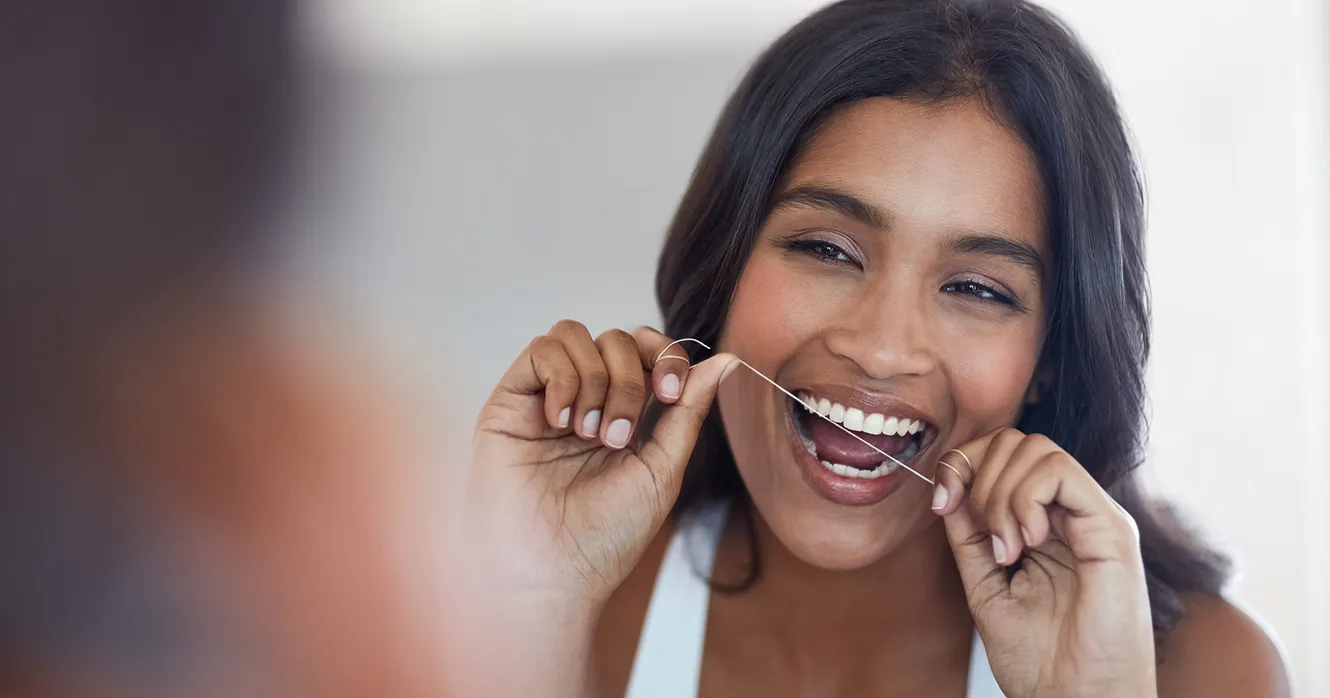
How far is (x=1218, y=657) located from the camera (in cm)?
99

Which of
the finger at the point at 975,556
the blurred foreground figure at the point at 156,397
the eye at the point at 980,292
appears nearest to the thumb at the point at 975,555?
the finger at the point at 975,556

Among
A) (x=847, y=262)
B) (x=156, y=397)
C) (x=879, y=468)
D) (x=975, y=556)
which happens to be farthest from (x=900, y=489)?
(x=156, y=397)

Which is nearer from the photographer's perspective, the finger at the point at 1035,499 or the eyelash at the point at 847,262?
the finger at the point at 1035,499

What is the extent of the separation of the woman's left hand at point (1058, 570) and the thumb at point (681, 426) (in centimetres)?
22

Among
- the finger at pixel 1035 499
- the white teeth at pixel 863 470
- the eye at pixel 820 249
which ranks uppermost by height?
the eye at pixel 820 249

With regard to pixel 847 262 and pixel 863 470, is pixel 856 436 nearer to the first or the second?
pixel 863 470

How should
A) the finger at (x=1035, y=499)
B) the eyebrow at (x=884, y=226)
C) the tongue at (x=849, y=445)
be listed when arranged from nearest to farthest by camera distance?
the finger at (x=1035, y=499), the eyebrow at (x=884, y=226), the tongue at (x=849, y=445)

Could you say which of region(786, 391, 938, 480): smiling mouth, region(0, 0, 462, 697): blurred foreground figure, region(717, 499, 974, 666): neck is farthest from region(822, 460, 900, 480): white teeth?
region(0, 0, 462, 697): blurred foreground figure

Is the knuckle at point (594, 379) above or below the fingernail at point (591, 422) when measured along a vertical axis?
above

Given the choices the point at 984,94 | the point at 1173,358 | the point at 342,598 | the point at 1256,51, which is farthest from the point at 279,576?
the point at 1256,51

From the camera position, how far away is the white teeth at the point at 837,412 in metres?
0.95

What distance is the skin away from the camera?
2.66 ft

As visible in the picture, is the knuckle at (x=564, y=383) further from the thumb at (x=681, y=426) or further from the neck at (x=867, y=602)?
the neck at (x=867, y=602)

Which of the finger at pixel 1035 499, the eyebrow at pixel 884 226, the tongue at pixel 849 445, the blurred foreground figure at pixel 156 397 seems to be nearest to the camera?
the blurred foreground figure at pixel 156 397
